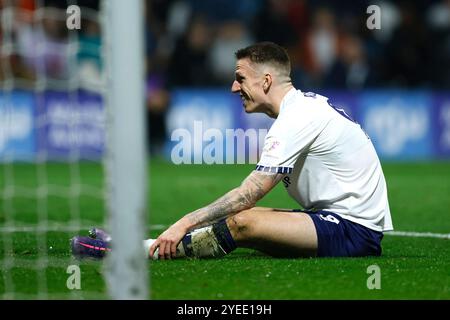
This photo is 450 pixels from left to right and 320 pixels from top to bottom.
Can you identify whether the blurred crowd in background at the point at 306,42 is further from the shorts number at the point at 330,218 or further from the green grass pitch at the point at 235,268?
the shorts number at the point at 330,218

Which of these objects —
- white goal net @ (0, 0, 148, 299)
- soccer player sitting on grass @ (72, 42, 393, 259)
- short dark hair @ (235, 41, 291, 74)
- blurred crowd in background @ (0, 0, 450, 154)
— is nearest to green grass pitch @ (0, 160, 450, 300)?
white goal net @ (0, 0, 148, 299)

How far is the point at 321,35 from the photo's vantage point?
66.5 ft

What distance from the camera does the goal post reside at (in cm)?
526

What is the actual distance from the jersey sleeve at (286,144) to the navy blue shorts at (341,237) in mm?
434

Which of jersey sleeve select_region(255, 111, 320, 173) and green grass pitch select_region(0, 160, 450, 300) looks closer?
green grass pitch select_region(0, 160, 450, 300)

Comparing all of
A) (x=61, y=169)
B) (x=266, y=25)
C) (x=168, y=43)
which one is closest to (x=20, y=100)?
(x=61, y=169)

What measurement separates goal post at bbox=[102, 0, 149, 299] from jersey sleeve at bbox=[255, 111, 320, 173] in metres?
1.75

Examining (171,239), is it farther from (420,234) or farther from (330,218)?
(420,234)

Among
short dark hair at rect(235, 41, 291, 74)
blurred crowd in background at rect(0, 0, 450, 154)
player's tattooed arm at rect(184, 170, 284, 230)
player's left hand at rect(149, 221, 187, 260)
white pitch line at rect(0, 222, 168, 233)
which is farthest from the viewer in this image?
blurred crowd in background at rect(0, 0, 450, 154)

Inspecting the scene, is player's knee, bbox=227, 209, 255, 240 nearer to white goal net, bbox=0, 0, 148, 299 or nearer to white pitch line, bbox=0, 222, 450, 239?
white goal net, bbox=0, 0, 148, 299

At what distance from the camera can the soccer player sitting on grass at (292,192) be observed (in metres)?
6.95

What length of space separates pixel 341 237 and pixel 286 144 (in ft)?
2.49

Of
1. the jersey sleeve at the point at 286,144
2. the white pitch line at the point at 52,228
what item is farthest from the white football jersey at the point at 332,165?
the white pitch line at the point at 52,228

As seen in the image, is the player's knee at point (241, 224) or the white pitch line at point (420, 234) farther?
the white pitch line at point (420, 234)
